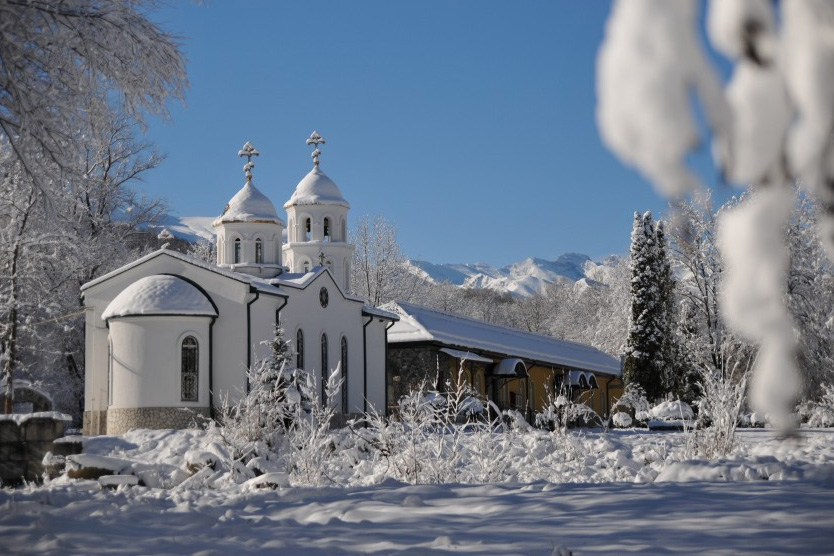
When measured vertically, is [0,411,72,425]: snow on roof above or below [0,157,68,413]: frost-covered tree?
below

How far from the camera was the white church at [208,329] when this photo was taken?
941 inches

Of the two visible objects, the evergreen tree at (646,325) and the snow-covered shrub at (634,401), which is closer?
the snow-covered shrub at (634,401)

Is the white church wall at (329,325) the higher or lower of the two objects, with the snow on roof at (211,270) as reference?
lower

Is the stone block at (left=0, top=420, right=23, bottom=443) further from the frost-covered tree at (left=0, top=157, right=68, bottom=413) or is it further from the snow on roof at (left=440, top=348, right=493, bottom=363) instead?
the snow on roof at (left=440, top=348, right=493, bottom=363)

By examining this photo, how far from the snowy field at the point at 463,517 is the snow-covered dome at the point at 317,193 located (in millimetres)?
24152

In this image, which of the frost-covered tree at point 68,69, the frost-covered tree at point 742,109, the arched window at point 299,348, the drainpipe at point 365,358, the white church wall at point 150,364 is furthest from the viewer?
the drainpipe at point 365,358

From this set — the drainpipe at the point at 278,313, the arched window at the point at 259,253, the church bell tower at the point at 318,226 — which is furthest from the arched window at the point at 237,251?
the drainpipe at the point at 278,313

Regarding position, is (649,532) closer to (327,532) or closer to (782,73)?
(327,532)

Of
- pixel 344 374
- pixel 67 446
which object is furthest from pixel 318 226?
pixel 67 446

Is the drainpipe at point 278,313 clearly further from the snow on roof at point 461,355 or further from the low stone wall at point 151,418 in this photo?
the snow on roof at point 461,355

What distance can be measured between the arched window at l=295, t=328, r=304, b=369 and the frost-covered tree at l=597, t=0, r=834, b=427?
2457 cm

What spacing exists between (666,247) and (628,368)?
16.8ft

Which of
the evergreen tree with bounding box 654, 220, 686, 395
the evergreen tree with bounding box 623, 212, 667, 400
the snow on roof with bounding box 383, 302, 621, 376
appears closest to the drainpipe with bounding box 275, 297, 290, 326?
the snow on roof with bounding box 383, 302, 621, 376

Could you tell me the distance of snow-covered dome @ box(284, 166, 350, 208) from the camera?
34.2 m
